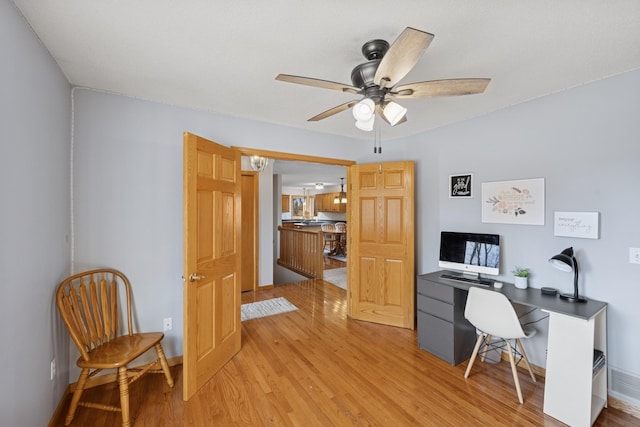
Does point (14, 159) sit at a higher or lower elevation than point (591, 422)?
higher

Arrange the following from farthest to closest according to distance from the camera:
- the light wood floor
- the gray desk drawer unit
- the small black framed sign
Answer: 1. the small black framed sign
2. the gray desk drawer unit
3. the light wood floor

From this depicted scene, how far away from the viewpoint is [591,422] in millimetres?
1793

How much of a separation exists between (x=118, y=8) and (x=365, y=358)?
3.04m

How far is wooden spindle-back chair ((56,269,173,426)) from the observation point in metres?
1.79

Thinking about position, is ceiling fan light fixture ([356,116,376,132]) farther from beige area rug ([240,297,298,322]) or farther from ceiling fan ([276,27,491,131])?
beige area rug ([240,297,298,322])

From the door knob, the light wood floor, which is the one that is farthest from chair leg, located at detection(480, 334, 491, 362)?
the door knob

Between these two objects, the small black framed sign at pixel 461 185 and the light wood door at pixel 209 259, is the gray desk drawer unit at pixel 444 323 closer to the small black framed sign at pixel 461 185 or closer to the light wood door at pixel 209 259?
the small black framed sign at pixel 461 185

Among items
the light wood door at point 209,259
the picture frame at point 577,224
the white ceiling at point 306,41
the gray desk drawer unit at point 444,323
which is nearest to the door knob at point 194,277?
the light wood door at point 209,259

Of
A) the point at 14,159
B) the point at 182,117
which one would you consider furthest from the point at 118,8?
the point at 182,117

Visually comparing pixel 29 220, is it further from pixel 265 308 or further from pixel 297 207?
pixel 297 207

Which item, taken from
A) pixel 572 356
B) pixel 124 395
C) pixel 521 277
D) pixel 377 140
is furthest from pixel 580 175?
pixel 124 395

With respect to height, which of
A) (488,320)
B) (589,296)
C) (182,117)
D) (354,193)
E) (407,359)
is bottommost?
(407,359)

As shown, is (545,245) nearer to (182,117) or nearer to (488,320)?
(488,320)

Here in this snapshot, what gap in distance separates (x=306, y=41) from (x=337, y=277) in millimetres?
4666
